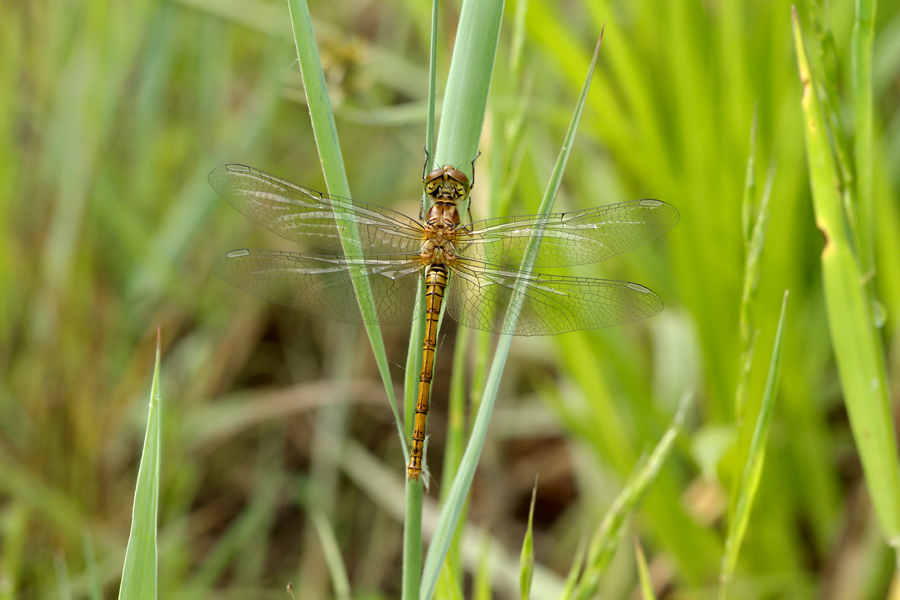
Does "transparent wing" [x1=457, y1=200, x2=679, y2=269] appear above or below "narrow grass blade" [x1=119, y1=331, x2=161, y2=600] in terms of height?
above

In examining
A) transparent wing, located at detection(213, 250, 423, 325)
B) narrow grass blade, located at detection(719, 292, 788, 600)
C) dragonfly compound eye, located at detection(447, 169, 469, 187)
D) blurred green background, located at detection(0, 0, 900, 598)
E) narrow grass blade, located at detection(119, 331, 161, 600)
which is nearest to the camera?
A: narrow grass blade, located at detection(119, 331, 161, 600)

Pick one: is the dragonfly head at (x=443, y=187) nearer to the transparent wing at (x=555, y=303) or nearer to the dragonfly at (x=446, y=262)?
the dragonfly at (x=446, y=262)

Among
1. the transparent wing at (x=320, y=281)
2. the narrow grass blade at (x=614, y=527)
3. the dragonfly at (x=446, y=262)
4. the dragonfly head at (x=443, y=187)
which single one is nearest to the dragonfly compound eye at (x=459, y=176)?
the dragonfly head at (x=443, y=187)

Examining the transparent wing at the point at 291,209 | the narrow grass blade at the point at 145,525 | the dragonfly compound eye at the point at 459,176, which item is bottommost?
the narrow grass blade at the point at 145,525

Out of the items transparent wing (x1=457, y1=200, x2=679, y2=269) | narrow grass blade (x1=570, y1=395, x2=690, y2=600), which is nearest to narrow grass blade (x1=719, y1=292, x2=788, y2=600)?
narrow grass blade (x1=570, y1=395, x2=690, y2=600)

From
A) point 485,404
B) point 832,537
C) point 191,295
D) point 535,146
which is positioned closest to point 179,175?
point 191,295

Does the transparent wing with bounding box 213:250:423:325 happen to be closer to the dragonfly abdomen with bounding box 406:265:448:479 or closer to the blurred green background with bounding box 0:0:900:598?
the dragonfly abdomen with bounding box 406:265:448:479
